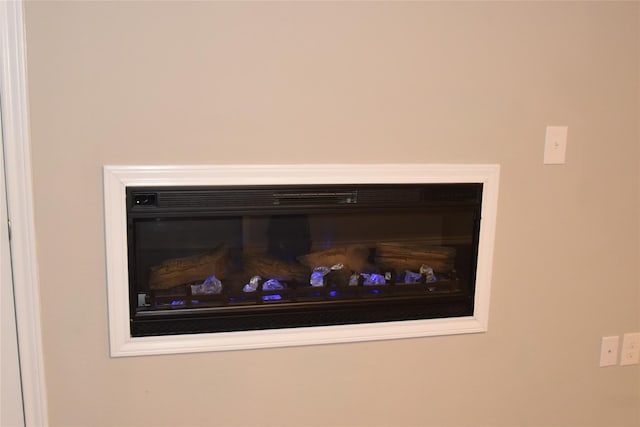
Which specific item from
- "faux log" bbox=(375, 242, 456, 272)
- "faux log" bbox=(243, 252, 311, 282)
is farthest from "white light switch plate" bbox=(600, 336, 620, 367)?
"faux log" bbox=(243, 252, 311, 282)

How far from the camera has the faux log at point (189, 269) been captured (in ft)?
5.14

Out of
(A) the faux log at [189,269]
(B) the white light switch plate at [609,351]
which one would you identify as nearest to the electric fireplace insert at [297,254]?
(A) the faux log at [189,269]

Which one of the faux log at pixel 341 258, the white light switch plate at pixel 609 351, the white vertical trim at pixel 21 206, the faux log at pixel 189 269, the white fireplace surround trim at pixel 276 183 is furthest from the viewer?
the white light switch plate at pixel 609 351

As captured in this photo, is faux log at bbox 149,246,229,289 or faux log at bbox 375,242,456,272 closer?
faux log at bbox 149,246,229,289

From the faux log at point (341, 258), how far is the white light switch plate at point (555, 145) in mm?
692

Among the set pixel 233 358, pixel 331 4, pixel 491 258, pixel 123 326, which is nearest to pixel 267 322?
pixel 233 358

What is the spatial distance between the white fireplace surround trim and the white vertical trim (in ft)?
0.67

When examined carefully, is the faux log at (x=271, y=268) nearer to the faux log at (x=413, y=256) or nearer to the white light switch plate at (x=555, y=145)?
the faux log at (x=413, y=256)

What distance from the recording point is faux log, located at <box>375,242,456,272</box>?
5.69 feet

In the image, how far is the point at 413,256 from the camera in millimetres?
1747

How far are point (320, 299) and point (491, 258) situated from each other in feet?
1.97

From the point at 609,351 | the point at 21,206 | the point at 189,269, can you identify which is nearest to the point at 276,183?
the point at 189,269

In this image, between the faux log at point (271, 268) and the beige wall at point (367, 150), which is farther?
the faux log at point (271, 268)

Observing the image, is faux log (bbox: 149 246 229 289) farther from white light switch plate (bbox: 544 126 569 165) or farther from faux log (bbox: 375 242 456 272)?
white light switch plate (bbox: 544 126 569 165)
